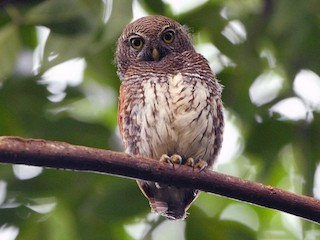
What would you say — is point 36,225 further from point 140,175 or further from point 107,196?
point 140,175

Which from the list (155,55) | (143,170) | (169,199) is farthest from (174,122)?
(143,170)

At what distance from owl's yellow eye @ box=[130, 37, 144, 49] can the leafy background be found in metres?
0.14

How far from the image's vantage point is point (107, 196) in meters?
3.66

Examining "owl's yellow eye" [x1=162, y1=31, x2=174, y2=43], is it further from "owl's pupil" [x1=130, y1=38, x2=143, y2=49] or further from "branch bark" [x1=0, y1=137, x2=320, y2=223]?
"branch bark" [x1=0, y1=137, x2=320, y2=223]

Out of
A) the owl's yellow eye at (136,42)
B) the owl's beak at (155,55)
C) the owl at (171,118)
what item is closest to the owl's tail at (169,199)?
the owl at (171,118)

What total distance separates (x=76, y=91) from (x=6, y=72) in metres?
0.53

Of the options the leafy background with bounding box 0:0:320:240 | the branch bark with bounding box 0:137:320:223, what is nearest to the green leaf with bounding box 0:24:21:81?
the leafy background with bounding box 0:0:320:240

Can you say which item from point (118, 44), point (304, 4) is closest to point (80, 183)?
point (118, 44)

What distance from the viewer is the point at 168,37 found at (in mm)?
4047

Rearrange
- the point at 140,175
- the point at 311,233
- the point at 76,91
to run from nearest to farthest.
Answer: the point at 140,175 → the point at 311,233 → the point at 76,91

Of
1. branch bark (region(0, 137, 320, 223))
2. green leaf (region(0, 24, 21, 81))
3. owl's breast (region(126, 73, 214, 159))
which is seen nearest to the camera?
branch bark (region(0, 137, 320, 223))

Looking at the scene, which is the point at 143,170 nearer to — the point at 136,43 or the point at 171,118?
the point at 171,118

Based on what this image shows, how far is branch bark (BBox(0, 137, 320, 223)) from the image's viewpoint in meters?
2.06

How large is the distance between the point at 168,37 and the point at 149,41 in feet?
0.47
